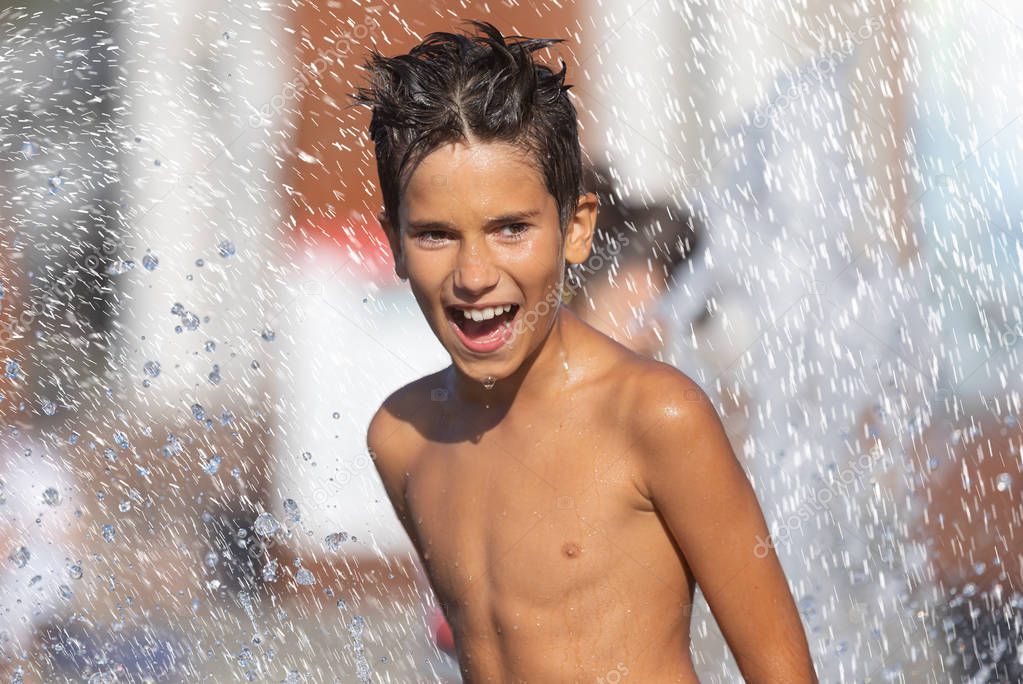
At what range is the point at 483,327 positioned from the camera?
181 cm

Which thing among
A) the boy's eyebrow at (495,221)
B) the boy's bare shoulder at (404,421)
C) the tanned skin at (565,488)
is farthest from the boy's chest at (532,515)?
the boy's eyebrow at (495,221)

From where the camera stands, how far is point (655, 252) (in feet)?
16.5

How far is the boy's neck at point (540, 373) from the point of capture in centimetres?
190

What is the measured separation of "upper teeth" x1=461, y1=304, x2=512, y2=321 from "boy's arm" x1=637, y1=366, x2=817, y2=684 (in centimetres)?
22

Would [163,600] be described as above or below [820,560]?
below

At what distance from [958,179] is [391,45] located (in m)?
2.38

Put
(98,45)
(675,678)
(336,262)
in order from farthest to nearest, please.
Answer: (98,45)
(336,262)
(675,678)

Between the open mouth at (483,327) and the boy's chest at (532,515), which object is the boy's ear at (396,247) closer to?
the open mouth at (483,327)

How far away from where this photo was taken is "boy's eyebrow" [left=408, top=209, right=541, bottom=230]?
176 cm

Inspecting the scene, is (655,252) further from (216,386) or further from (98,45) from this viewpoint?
(98,45)

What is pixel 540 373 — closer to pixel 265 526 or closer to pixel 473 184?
pixel 473 184

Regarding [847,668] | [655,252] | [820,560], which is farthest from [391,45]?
[847,668]

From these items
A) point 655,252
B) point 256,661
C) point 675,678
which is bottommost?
point 256,661

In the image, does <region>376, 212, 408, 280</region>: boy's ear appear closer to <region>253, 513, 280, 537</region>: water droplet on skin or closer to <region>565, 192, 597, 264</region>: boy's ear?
<region>565, 192, 597, 264</region>: boy's ear
